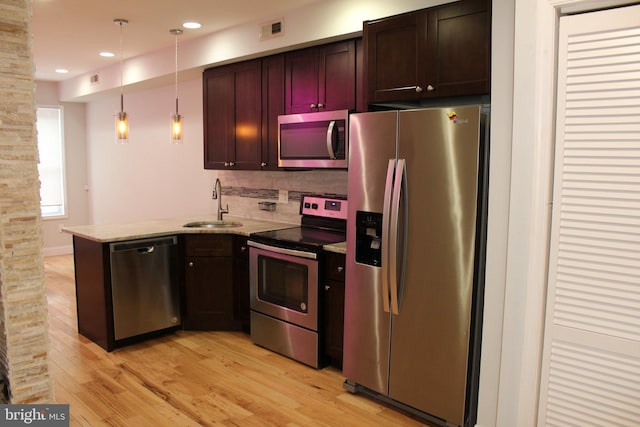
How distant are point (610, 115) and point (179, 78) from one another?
4466 mm

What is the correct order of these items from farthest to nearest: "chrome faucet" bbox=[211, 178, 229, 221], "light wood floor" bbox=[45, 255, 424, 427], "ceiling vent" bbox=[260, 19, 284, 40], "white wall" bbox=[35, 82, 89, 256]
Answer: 1. "white wall" bbox=[35, 82, 89, 256]
2. "chrome faucet" bbox=[211, 178, 229, 221]
3. "ceiling vent" bbox=[260, 19, 284, 40]
4. "light wood floor" bbox=[45, 255, 424, 427]

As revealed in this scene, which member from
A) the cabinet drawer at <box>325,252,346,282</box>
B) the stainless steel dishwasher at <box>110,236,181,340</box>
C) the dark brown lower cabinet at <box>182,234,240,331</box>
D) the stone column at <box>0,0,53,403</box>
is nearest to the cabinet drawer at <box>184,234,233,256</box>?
the dark brown lower cabinet at <box>182,234,240,331</box>

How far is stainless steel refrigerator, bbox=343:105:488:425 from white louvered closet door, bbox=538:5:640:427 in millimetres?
434

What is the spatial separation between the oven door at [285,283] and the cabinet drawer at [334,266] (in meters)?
0.08

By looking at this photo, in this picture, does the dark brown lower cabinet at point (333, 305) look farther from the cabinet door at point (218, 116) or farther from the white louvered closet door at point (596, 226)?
the cabinet door at point (218, 116)

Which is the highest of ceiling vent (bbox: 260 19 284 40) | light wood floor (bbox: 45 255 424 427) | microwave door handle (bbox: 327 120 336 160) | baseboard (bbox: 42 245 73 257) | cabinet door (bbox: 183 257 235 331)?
ceiling vent (bbox: 260 19 284 40)

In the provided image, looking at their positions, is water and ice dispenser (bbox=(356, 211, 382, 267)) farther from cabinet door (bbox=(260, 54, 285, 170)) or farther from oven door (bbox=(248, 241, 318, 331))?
cabinet door (bbox=(260, 54, 285, 170))

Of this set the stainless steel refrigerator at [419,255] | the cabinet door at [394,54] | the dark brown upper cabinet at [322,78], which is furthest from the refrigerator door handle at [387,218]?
the dark brown upper cabinet at [322,78]

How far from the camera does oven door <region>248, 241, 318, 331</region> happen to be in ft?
11.1

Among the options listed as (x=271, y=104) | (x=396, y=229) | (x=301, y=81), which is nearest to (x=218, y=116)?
(x=271, y=104)

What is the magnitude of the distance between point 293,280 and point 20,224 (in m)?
1.96

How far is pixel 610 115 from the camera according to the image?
2018 mm

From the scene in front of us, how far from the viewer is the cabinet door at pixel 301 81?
374 centimetres

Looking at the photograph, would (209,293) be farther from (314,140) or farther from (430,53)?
(430,53)
